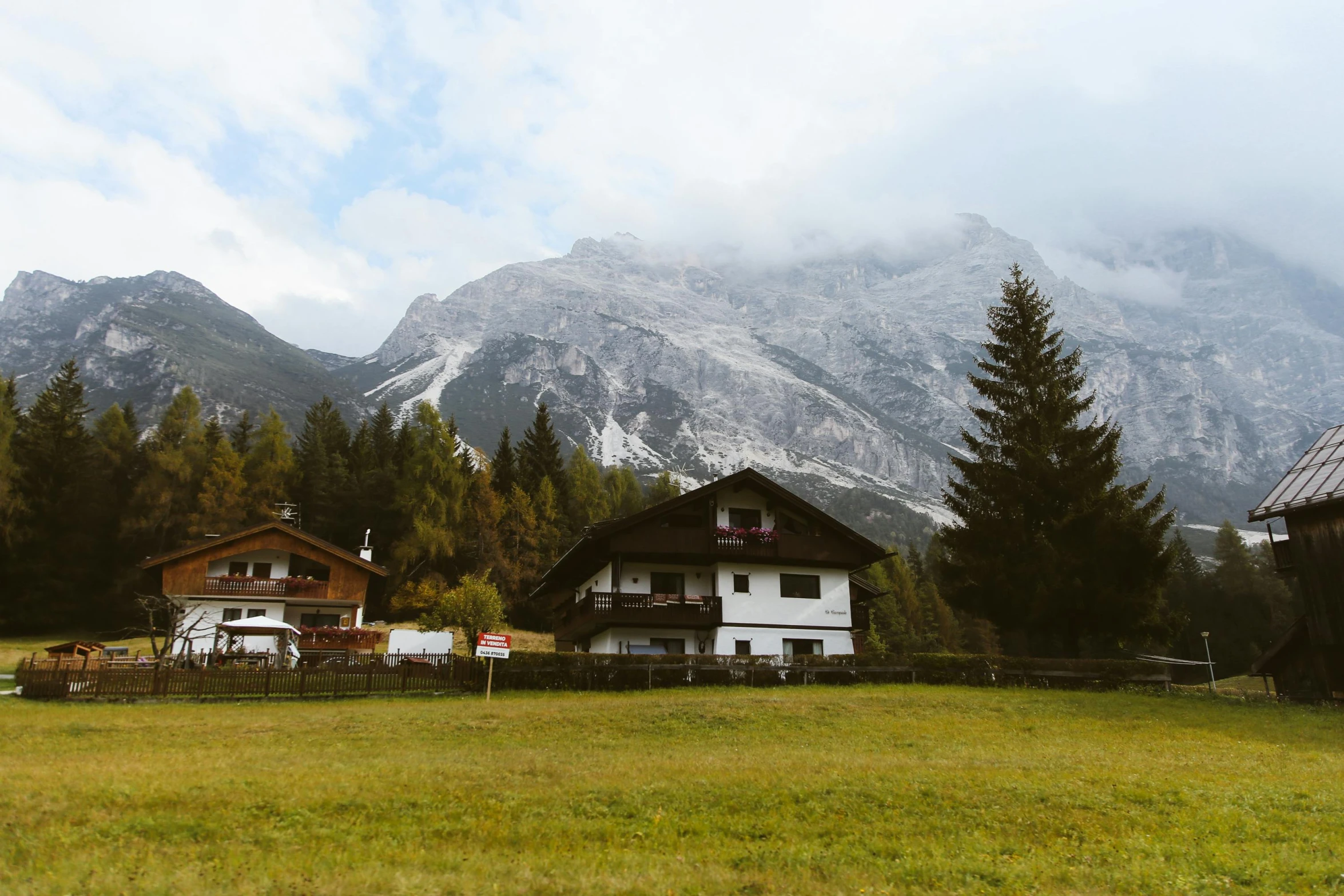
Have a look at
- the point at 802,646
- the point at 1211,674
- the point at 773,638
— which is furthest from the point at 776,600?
the point at 1211,674

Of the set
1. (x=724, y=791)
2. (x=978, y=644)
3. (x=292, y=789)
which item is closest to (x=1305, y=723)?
(x=724, y=791)

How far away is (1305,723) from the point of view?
80.0 ft

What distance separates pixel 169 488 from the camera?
58594mm

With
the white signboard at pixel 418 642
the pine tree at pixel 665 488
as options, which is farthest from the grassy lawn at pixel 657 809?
the pine tree at pixel 665 488

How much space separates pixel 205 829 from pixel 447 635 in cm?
3415

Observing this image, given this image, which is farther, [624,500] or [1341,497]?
[624,500]

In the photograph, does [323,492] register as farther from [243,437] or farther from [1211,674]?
[1211,674]

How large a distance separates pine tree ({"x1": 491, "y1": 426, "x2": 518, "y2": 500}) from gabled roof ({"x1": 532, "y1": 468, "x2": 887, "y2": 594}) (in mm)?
30391

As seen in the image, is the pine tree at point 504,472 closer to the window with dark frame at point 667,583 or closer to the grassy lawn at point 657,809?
the window with dark frame at point 667,583

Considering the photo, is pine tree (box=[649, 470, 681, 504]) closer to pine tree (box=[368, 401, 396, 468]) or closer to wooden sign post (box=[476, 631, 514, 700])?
pine tree (box=[368, 401, 396, 468])

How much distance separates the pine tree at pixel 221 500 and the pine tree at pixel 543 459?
2367 centimetres

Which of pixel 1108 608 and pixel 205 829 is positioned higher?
pixel 1108 608

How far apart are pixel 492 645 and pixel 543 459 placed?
180ft

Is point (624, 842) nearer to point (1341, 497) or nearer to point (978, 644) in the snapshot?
point (1341, 497)
